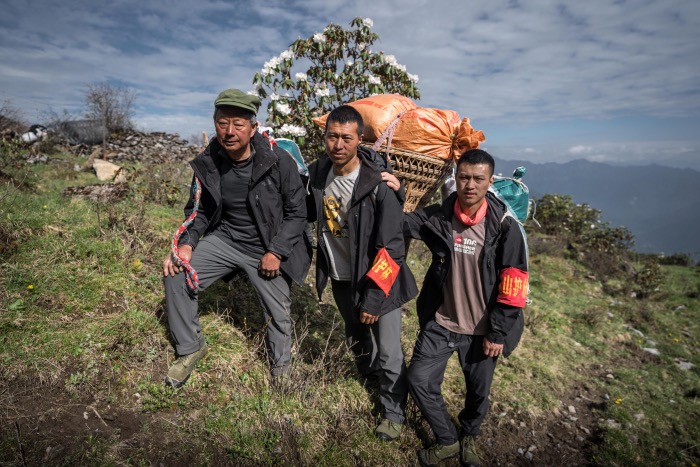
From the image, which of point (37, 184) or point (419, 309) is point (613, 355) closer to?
point (419, 309)

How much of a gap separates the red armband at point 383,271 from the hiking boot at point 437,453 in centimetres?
126

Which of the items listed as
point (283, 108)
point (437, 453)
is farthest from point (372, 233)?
point (283, 108)

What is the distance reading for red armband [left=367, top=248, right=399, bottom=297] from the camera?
8.27ft

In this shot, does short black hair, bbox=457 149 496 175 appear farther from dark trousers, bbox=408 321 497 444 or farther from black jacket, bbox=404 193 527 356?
dark trousers, bbox=408 321 497 444

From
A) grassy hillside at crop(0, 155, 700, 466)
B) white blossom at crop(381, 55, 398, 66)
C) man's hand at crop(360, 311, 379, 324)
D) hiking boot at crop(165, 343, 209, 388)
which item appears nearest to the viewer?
grassy hillside at crop(0, 155, 700, 466)

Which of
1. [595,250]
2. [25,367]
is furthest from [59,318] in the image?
[595,250]

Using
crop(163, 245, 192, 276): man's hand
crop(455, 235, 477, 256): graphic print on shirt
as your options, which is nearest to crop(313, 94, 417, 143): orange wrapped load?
crop(455, 235, 477, 256): graphic print on shirt

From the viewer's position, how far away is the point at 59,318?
10.7 feet

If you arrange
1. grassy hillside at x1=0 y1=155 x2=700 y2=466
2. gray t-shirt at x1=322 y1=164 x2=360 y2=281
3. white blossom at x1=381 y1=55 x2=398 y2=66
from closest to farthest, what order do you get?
grassy hillside at x1=0 y1=155 x2=700 y2=466
gray t-shirt at x1=322 y1=164 x2=360 y2=281
white blossom at x1=381 y1=55 x2=398 y2=66

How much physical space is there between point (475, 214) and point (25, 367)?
3458 millimetres

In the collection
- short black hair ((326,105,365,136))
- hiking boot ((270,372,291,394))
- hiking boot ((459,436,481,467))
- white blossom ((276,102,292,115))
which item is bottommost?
hiking boot ((459,436,481,467))

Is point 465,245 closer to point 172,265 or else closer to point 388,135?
point 388,135

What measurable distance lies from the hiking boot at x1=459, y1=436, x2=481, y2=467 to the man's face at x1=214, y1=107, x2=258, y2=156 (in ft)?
9.28

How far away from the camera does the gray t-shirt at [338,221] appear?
2.74m
